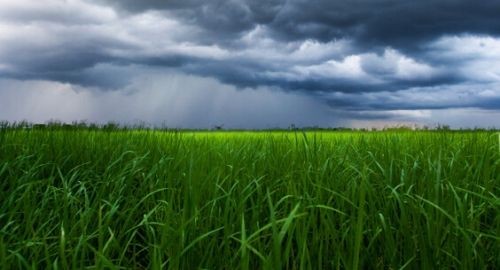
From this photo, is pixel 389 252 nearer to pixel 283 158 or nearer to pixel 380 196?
pixel 380 196

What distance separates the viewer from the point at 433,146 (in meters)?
5.63

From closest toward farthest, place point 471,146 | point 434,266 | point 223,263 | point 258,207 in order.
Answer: point 434,266
point 223,263
point 258,207
point 471,146

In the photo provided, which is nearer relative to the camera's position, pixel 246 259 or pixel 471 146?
pixel 246 259

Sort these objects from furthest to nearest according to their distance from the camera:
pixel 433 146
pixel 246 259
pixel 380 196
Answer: pixel 433 146 → pixel 380 196 → pixel 246 259

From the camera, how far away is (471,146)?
494 centimetres

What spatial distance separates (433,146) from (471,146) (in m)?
0.70

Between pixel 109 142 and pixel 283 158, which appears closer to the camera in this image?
pixel 283 158

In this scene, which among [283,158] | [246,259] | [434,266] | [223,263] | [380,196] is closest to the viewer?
[246,259]

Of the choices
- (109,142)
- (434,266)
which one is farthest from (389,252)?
(109,142)

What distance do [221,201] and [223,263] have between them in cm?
86

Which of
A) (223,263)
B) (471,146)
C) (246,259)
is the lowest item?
(223,263)

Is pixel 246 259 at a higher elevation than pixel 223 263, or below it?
higher

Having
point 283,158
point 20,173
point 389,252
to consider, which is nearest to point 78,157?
point 20,173

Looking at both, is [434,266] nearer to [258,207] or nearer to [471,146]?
[258,207]
